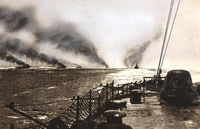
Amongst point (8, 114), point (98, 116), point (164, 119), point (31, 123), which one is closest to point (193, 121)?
point (164, 119)

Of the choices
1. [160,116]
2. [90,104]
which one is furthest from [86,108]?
[160,116]

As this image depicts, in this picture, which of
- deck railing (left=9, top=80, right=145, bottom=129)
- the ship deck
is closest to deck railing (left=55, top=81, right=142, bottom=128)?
deck railing (left=9, top=80, right=145, bottom=129)

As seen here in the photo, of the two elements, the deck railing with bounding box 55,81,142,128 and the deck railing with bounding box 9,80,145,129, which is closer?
the deck railing with bounding box 9,80,145,129

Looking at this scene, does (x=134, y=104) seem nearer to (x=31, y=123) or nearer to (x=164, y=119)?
(x=164, y=119)

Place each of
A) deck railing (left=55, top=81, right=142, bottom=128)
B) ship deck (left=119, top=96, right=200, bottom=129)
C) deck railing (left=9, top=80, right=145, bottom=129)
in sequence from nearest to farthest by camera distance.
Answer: ship deck (left=119, top=96, right=200, bottom=129), deck railing (left=9, top=80, right=145, bottom=129), deck railing (left=55, top=81, right=142, bottom=128)

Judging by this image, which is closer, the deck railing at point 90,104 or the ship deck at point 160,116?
the ship deck at point 160,116

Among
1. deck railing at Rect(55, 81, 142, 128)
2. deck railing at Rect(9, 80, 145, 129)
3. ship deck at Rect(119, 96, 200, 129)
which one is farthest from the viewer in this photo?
deck railing at Rect(55, 81, 142, 128)

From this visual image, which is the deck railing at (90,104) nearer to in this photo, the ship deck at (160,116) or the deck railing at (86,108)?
the deck railing at (86,108)

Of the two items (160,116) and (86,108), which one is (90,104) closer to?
(160,116)

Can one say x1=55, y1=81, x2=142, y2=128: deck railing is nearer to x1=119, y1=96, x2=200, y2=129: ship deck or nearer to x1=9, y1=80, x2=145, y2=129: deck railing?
x1=9, y1=80, x2=145, y2=129: deck railing

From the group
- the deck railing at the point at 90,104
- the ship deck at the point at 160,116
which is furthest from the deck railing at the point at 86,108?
the ship deck at the point at 160,116

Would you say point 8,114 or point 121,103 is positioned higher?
point 121,103

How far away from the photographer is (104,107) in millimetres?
A: 17016

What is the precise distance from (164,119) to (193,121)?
1490 millimetres
